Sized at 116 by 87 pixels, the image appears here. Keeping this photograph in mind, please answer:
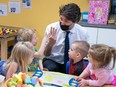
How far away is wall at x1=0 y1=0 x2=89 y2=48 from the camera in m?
3.21

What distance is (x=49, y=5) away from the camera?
10.6ft

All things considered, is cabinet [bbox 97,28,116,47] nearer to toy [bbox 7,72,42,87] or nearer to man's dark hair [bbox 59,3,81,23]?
man's dark hair [bbox 59,3,81,23]

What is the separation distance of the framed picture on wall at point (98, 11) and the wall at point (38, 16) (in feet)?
0.99

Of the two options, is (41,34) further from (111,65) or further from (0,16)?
(111,65)

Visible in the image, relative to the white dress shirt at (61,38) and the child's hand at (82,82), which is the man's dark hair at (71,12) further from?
the child's hand at (82,82)

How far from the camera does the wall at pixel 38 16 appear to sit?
10.5 ft

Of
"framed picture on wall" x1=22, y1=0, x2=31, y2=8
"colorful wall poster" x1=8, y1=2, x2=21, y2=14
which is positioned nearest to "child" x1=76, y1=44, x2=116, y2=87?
"framed picture on wall" x1=22, y1=0, x2=31, y2=8

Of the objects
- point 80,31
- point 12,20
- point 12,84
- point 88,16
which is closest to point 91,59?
point 12,84

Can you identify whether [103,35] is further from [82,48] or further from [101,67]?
[101,67]

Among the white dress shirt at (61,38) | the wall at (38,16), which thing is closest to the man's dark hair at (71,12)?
the white dress shirt at (61,38)

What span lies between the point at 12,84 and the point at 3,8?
273 centimetres

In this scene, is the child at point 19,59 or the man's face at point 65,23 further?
the man's face at point 65,23

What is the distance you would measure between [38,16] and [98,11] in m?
1.06

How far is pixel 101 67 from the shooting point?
134cm
